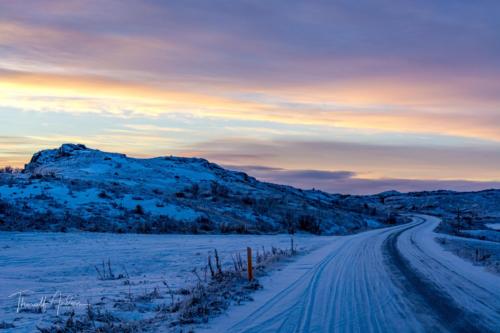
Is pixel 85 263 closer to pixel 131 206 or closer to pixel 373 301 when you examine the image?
pixel 373 301

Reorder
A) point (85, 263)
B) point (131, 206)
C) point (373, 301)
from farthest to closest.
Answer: point (131, 206) < point (85, 263) < point (373, 301)

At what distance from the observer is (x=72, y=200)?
3984cm

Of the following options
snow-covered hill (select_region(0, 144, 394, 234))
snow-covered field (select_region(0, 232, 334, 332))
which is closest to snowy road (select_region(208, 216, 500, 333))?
snow-covered field (select_region(0, 232, 334, 332))

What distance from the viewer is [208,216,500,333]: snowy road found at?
983 centimetres

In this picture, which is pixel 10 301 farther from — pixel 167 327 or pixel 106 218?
pixel 106 218

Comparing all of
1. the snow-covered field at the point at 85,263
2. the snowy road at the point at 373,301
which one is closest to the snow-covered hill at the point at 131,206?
the snow-covered field at the point at 85,263

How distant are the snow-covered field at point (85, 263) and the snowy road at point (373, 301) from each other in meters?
3.89

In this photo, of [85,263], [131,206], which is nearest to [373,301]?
[85,263]

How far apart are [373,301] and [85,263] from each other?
12.7 m

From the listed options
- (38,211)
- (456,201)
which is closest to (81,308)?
(38,211)

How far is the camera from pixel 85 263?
814 inches

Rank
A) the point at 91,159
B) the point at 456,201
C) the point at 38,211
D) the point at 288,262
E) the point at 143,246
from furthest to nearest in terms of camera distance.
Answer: the point at 456,201 < the point at 91,159 < the point at 38,211 < the point at 143,246 < the point at 288,262

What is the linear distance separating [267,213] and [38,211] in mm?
23514

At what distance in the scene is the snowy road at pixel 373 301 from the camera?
9.83 m
